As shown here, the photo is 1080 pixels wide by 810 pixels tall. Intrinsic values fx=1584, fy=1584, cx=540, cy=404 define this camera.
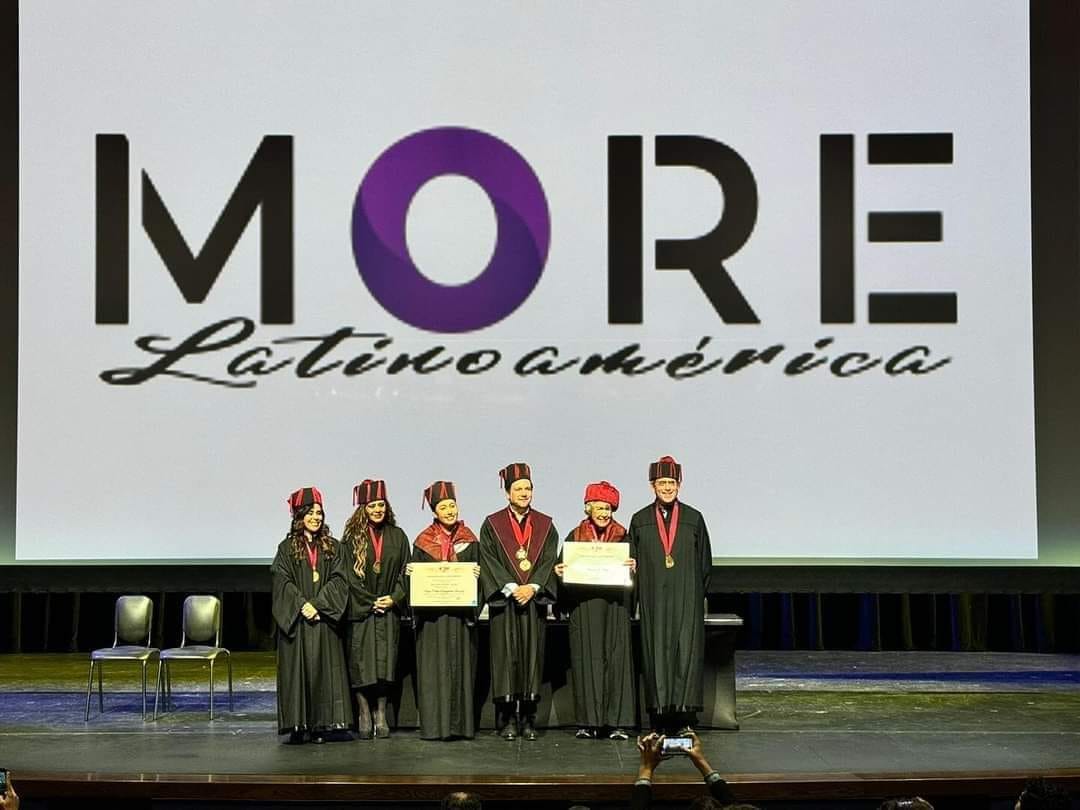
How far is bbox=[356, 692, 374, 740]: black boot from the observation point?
24.6 feet

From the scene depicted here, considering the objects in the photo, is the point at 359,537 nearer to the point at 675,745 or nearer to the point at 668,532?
the point at 668,532

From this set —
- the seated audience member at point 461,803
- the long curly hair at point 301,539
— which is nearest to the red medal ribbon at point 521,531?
the long curly hair at point 301,539

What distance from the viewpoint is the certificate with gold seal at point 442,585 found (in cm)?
737

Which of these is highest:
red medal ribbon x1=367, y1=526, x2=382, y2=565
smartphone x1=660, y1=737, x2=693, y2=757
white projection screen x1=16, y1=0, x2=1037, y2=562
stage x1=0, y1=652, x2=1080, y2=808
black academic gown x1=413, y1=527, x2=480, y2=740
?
white projection screen x1=16, y1=0, x2=1037, y2=562

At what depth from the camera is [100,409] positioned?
10195 millimetres

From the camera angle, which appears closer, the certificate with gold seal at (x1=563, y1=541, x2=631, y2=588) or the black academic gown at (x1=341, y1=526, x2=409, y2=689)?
the certificate with gold seal at (x1=563, y1=541, x2=631, y2=588)

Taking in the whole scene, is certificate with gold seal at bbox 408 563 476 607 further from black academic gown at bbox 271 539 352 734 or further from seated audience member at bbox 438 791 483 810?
seated audience member at bbox 438 791 483 810

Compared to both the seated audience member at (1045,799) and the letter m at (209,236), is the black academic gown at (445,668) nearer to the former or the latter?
the letter m at (209,236)

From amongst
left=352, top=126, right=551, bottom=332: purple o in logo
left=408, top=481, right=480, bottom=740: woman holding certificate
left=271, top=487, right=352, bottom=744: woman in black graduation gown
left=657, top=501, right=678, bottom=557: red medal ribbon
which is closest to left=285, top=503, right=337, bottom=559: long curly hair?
left=271, top=487, right=352, bottom=744: woman in black graduation gown

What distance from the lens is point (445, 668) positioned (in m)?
7.40

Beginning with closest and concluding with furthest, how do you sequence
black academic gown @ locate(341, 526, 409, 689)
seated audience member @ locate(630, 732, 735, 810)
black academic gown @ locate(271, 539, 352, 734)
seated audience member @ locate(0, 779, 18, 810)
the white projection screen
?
seated audience member @ locate(0, 779, 18, 810)
seated audience member @ locate(630, 732, 735, 810)
black academic gown @ locate(271, 539, 352, 734)
black academic gown @ locate(341, 526, 409, 689)
the white projection screen

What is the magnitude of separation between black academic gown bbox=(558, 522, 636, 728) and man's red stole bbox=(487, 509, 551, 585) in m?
0.14

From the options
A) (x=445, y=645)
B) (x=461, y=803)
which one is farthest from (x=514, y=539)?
(x=461, y=803)

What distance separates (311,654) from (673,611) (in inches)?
67.7
